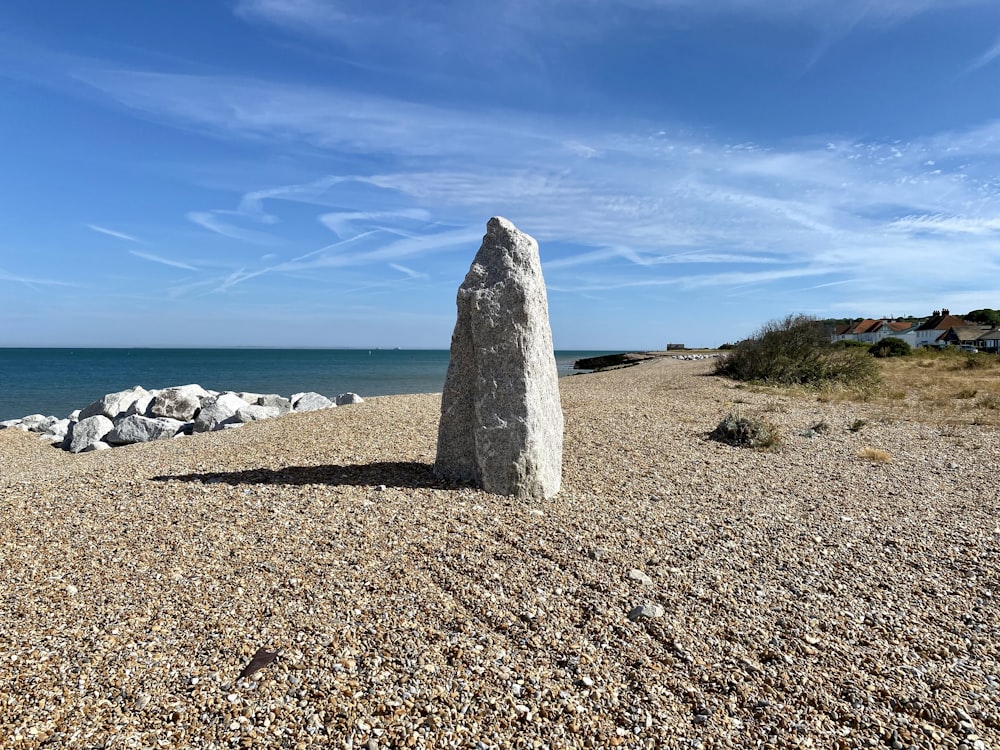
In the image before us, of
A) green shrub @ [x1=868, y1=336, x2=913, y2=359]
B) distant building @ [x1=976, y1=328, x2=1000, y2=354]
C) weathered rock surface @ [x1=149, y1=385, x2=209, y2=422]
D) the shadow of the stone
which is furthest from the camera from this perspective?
distant building @ [x1=976, y1=328, x2=1000, y2=354]

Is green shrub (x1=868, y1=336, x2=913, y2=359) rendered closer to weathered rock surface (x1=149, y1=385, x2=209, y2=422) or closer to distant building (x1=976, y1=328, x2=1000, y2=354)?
distant building (x1=976, y1=328, x2=1000, y2=354)

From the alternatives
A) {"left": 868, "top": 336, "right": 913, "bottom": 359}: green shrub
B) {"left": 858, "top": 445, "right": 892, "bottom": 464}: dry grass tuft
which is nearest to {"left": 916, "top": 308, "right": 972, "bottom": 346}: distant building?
{"left": 868, "top": 336, "right": 913, "bottom": 359}: green shrub

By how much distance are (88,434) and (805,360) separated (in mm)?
21537

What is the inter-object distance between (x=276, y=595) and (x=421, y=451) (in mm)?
4605

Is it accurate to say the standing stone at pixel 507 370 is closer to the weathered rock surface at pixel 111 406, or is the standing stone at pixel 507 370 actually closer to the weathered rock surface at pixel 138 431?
the weathered rock surface at pixel 138 431

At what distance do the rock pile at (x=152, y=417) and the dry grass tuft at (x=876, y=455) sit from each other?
36.1 ft

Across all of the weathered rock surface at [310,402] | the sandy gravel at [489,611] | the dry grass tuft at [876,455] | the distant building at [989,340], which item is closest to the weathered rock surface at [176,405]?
the weathered rock surface at [310,402]

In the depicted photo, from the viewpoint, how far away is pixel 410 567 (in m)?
4.52

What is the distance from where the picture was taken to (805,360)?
21375 mm

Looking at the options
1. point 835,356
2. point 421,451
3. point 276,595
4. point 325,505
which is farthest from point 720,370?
point 276,595

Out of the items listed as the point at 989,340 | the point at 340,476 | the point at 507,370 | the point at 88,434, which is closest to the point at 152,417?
the point at 88,434

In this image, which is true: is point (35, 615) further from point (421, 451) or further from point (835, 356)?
point (835, 356)

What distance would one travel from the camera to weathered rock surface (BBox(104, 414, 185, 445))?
14286 millimetres

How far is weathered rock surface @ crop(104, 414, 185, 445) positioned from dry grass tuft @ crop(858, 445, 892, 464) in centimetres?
1423
